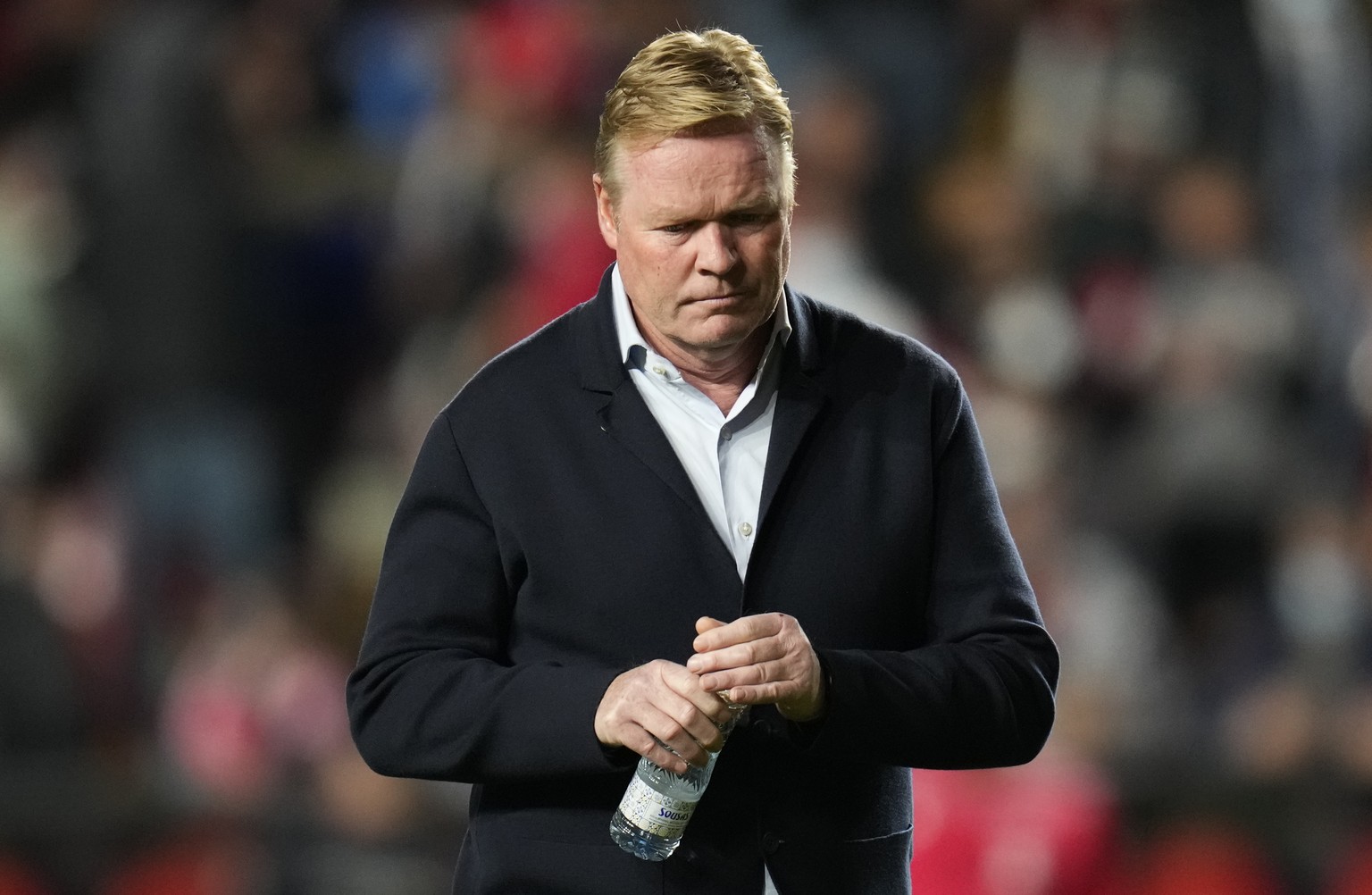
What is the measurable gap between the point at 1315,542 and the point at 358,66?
374 centimetres

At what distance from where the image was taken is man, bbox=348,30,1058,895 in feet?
6.93

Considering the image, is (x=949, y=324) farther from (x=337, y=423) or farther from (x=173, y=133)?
(x=173, y=133)

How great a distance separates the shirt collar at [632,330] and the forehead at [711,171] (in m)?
0.16

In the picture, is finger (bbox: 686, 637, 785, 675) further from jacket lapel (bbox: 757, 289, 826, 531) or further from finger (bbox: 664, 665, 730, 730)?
jacket lapel (bbox: 757, 289, 826, 531)

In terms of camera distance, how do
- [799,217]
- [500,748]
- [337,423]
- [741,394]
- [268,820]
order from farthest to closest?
1. [337,423]
2. [799,217]
3. [268,820]
4. [741,394]
5. [500,748]

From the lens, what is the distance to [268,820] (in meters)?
5.31

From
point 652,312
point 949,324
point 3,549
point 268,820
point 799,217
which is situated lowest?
point 268,820

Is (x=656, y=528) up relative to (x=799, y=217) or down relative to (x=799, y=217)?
up

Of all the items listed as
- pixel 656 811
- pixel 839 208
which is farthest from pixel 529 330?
pixel 656 811

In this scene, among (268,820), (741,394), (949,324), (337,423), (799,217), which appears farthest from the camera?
(337,423)

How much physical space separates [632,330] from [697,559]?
0.90 ft

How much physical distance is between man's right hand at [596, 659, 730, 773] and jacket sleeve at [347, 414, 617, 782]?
43mm

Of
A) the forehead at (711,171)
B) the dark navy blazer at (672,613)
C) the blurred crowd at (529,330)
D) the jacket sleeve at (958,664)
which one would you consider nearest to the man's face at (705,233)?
the forehead at (711,171)

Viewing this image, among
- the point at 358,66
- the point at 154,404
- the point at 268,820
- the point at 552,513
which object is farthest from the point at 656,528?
the point at 358,66
